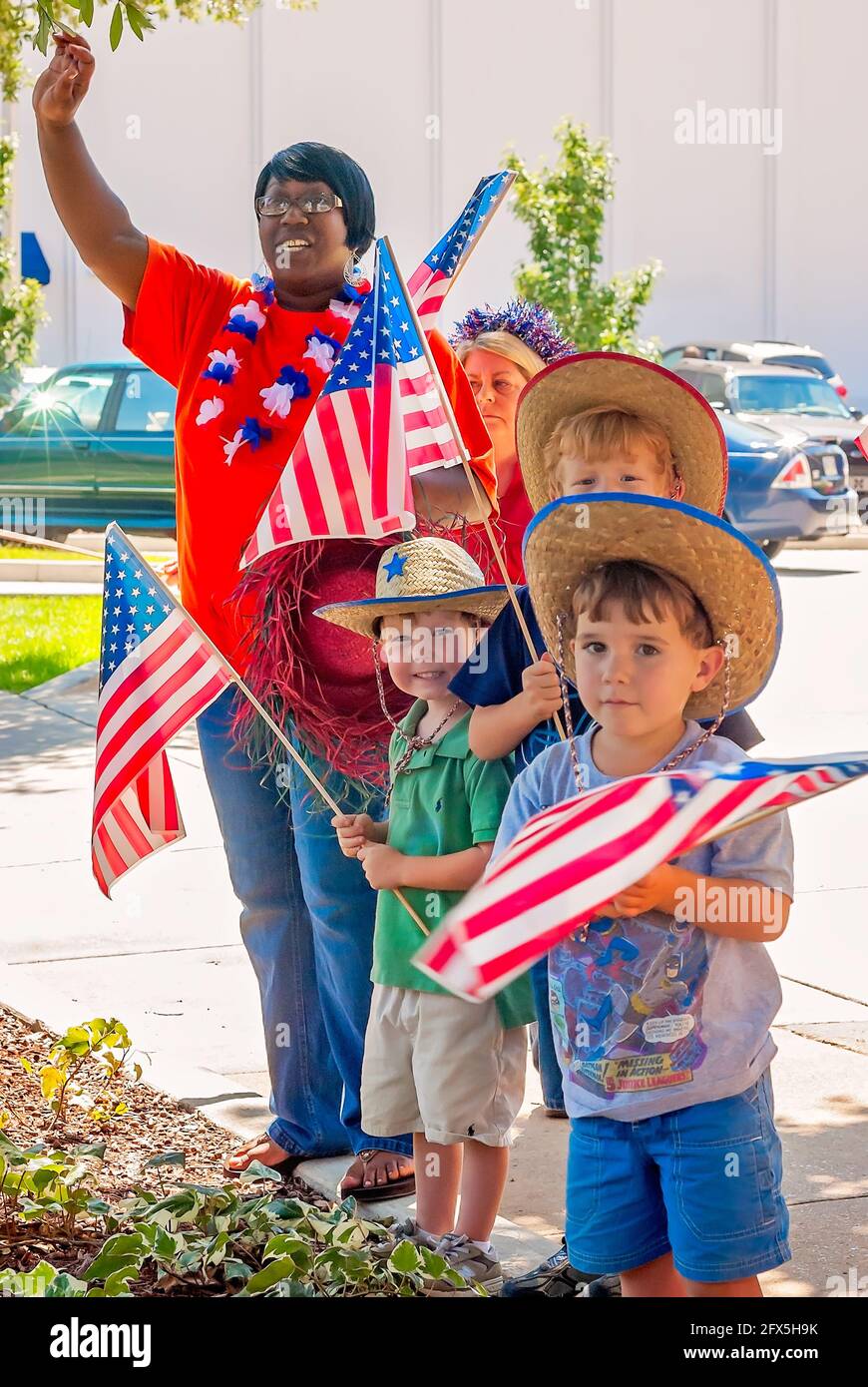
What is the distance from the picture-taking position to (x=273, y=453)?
3863 millimetres

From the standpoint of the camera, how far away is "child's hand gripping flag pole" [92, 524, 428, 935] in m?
3.49

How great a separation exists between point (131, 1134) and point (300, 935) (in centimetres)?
62

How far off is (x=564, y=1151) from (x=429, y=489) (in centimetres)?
157

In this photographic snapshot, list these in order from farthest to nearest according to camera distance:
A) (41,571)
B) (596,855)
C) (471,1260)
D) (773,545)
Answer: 1. (773,545)
2. (41,571)
3. (471,1260)
4. (596,855)

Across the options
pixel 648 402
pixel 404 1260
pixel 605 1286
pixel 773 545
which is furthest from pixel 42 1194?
pixel 773 545

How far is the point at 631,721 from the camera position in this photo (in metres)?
2.77

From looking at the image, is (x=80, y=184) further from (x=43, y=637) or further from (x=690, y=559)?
(x=43, y=637)

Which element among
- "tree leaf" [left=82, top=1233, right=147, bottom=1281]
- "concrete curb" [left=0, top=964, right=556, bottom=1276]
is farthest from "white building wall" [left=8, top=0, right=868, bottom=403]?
"tree leaf" [left=82, top=1233, right=147, bottom=1281]

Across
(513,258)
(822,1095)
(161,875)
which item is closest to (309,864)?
(822,1095)

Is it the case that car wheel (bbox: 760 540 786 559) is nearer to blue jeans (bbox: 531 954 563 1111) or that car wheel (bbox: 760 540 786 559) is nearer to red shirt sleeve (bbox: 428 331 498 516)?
red shirt sleeve (bbox: 428 331 498 516)

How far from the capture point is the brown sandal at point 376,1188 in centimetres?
383

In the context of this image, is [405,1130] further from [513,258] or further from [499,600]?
[513,258]

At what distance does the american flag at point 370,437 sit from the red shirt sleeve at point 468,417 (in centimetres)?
45

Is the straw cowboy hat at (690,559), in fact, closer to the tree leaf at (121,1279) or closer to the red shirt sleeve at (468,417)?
the red shirt sleeve at (468,417)
